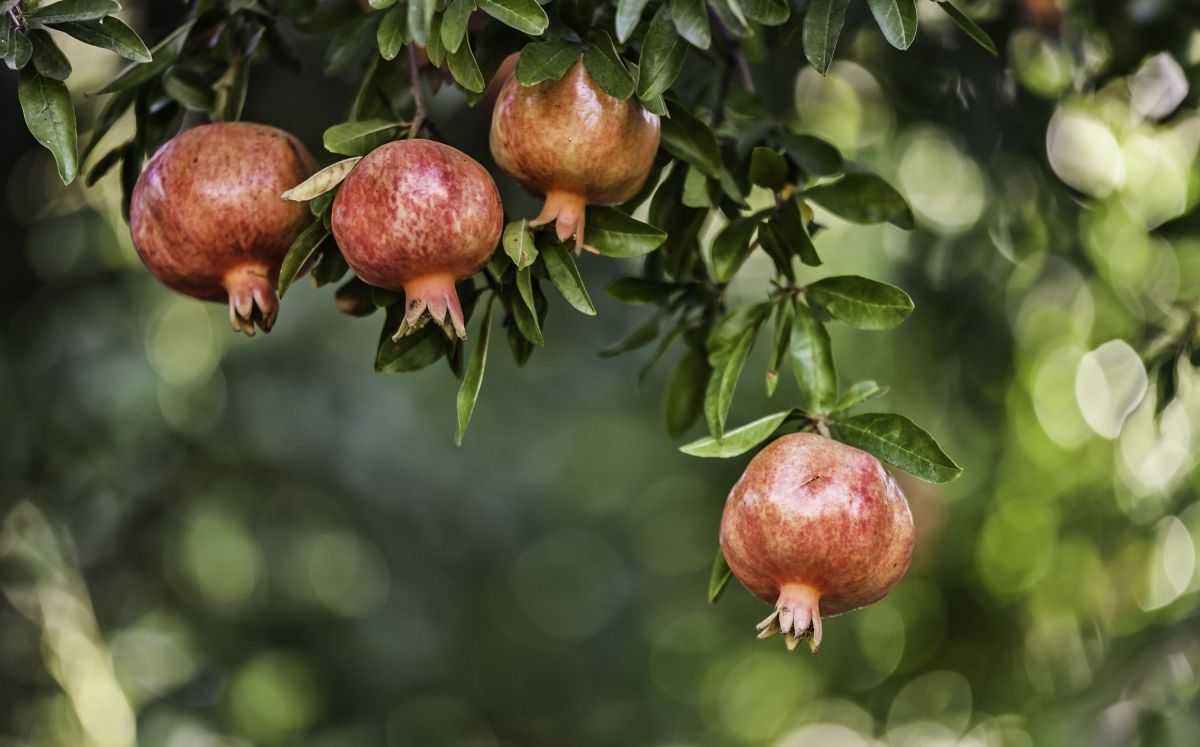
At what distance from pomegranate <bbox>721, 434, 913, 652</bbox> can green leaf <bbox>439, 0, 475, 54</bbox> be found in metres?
0.37

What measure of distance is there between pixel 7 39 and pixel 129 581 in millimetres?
2192

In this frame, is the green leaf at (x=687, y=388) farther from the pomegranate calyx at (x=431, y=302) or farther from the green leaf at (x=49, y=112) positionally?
the green leaf at (x=49, y=112)

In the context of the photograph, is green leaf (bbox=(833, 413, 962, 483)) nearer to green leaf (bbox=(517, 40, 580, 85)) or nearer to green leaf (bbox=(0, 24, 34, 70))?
green leaf (bbox=(517, 40, 580, 85))

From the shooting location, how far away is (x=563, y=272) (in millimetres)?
908

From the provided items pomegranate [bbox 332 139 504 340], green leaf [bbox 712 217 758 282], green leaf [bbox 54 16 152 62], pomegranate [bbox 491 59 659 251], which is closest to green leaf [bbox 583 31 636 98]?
pomegranate [bbox 491 59 659 251]

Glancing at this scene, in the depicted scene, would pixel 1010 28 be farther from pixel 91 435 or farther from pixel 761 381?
pixel 91 435

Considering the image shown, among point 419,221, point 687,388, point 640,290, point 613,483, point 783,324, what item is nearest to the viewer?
point 419,221

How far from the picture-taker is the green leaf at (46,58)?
2.98ft

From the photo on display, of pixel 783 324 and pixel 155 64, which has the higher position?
pixel 155 64

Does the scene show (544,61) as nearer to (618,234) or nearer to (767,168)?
(618,234)

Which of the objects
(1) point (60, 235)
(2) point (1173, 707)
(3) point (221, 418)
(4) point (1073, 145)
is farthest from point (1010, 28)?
(3) point (221, 418)

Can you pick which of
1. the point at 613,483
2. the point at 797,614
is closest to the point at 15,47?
the point at 797,614

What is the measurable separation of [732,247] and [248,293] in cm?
42

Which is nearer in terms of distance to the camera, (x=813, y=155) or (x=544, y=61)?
(x=544, y=61)
